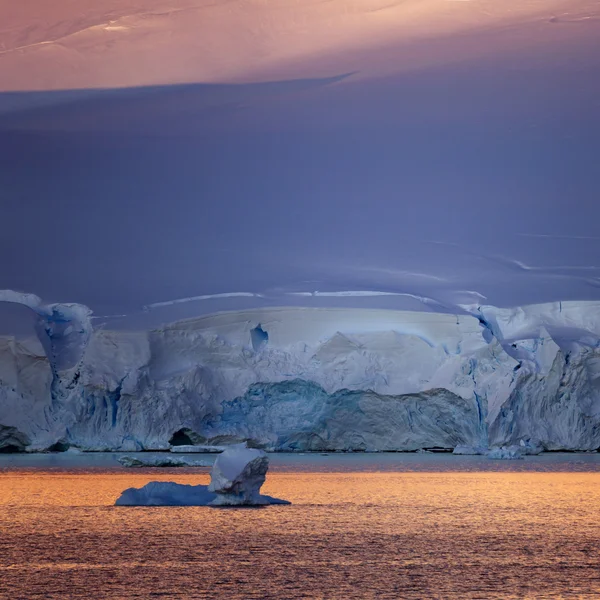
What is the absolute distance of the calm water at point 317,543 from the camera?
9062 mm

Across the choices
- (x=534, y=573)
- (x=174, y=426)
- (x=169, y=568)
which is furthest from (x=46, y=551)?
(x=174, y=426)

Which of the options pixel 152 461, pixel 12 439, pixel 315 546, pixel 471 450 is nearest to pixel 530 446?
pixel 471 450

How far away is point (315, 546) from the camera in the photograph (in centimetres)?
1222

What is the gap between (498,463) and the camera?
118 ft

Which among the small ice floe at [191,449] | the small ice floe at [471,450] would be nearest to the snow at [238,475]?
the small ice floe at [191,449]

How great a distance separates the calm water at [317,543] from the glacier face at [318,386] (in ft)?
31.0

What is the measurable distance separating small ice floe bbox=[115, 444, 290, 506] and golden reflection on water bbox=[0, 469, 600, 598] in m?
0.23

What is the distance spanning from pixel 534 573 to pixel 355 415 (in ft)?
86.1

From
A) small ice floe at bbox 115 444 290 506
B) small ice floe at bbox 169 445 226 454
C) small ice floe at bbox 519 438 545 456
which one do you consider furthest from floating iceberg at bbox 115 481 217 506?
small ice floe at bbox 519 438 545 456

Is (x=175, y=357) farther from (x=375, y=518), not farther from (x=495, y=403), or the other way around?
(x=375, y=518)

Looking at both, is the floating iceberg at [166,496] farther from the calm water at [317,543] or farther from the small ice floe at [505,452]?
the small ice floe at [505,452]

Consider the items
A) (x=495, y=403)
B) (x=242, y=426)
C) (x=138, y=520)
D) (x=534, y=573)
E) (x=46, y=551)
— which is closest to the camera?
(x=534, y=573)

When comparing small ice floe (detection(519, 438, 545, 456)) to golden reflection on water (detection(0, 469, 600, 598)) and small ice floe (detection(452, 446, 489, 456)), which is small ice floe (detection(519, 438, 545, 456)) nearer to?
small ice floe (detection(452, 446, 489, 456))

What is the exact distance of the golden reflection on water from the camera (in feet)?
29.7
